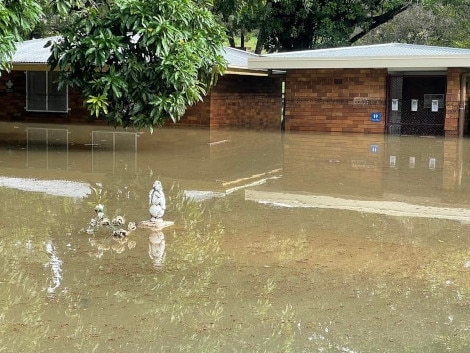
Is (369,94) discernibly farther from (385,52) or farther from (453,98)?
(453,98)

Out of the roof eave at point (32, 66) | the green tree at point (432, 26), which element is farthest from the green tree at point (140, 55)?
the green tree at point (432, 26)

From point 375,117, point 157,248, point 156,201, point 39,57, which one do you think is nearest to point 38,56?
point 39,57

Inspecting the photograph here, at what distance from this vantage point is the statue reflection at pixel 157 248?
5848 millimetres

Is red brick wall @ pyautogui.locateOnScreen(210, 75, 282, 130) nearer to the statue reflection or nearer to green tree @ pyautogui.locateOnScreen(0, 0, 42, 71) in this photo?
green tree @ pyautogui.locateOnScreen(0, 0, 42, 71)

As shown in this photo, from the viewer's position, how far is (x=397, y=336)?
13.9 ft

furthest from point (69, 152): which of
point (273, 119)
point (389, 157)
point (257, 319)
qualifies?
point (273, 119)

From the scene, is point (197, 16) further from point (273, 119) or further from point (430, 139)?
point (273, 119)

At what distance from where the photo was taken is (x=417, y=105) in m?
19.8

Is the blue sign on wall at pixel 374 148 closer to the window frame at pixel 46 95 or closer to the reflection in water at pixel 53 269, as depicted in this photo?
the reflection in water at pixel 53 269

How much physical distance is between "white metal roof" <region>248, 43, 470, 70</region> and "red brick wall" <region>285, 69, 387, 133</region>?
63cm

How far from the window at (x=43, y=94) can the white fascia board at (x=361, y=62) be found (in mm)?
7224

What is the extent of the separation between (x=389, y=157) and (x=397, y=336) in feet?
32.1

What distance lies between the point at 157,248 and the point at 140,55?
20.4 ft

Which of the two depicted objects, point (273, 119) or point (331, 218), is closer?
point (331, 218)
